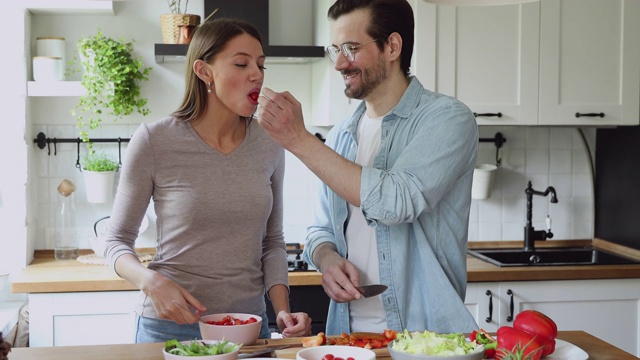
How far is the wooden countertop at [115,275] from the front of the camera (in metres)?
3.25

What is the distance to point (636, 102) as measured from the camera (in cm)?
373

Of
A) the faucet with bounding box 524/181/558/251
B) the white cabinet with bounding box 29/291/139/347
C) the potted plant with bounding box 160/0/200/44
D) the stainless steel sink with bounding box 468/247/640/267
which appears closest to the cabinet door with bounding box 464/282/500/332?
the stainless steel sink with bounding box 468/247/640/267

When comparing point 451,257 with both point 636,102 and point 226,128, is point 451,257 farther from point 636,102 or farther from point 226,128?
point 636,102

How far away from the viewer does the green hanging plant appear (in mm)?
3580

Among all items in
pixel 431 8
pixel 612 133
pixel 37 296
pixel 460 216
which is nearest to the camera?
pixel 460 216

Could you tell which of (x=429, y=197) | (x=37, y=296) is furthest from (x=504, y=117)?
(x=37, y=296)

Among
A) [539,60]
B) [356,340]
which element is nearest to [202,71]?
[356,340]

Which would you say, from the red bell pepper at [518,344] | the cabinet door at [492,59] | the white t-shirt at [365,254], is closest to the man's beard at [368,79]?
the white t-shirt at [365,254]

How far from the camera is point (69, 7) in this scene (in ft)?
11.6

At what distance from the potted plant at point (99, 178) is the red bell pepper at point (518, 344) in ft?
7.63

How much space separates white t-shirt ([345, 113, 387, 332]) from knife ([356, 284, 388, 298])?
0.33 ft

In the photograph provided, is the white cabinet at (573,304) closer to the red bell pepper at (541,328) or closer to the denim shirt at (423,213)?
the denim shirt at (423,213)

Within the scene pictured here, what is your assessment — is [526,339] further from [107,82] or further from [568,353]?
[107,82]

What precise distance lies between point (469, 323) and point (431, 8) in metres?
1.74
